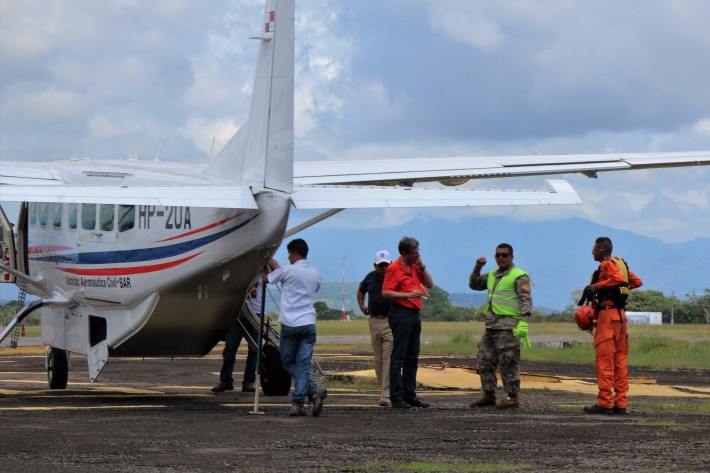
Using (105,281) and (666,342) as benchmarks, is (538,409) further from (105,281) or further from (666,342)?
(666,342)

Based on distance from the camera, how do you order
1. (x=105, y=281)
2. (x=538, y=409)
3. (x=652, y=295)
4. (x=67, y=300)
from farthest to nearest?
(x=652, y=295)
(x=67, y=300)
(x=105, y=281)
(x=538, y=409)

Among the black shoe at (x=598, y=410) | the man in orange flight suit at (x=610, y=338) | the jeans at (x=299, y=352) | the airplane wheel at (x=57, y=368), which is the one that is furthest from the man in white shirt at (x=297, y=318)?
the airplane wheel at (x=57, y=368)

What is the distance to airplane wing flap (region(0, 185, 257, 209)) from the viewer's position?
12.7 metres

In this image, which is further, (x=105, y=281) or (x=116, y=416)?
(x=105, y=281)

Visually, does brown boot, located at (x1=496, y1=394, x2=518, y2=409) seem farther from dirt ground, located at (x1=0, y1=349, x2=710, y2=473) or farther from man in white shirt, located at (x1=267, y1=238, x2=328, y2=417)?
man in white shirt, located at (x1=267, y1=238, x2=328, y2=417)

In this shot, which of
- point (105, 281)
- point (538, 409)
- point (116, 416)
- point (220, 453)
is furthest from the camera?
point (105, 281)

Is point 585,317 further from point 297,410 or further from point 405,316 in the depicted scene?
point 297,410

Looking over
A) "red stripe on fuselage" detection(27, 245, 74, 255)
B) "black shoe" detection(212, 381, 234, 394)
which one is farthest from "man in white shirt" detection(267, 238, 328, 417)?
"red stripe on fuselage" detection(27, 245, 74, 255)

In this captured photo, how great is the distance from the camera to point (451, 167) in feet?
58.9

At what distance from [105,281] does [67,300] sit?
1316 millimetres

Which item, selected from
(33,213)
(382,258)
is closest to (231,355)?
(382,258)

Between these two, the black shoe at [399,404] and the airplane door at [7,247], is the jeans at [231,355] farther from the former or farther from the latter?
the airplane door at [7,247]

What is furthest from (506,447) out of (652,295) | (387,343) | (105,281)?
(652,295)

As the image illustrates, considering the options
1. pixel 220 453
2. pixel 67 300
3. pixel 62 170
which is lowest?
pixel 220 453
